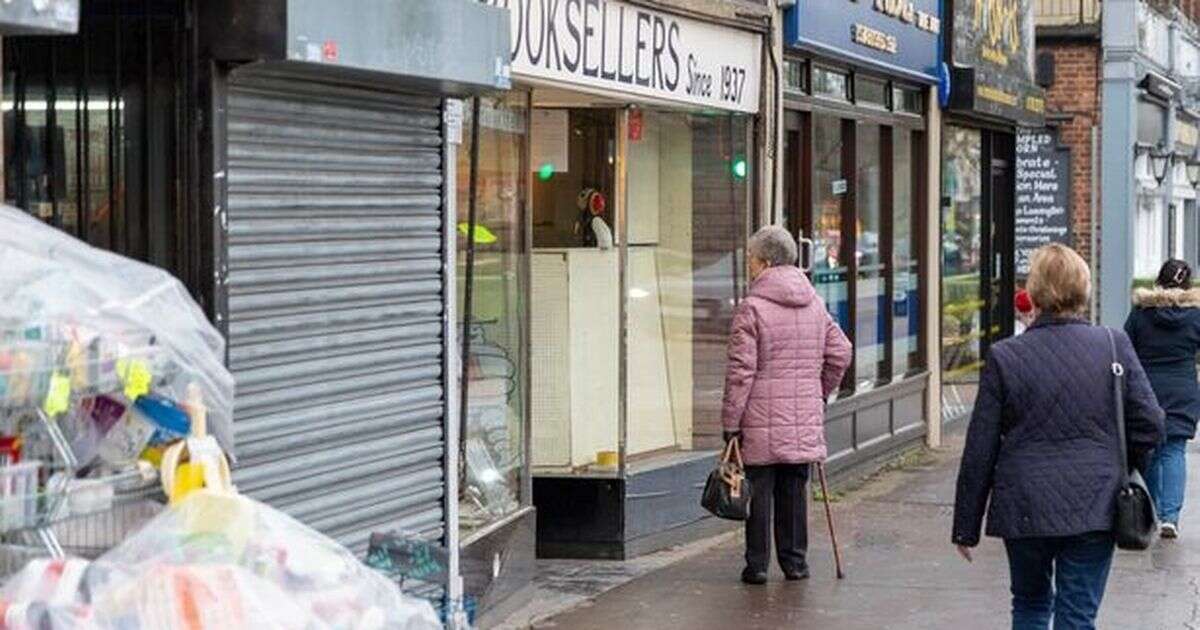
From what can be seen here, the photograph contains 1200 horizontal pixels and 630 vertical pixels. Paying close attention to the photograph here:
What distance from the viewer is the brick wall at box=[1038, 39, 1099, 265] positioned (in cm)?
2750

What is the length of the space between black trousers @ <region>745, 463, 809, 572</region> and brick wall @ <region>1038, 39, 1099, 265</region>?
1790 cm

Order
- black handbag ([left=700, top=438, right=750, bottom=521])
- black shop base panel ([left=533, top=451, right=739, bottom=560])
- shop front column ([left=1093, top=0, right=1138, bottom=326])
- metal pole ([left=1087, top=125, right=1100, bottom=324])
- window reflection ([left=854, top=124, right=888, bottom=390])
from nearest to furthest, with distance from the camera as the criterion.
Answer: black handbag ([left=700, top=438, right=750, bottom=521]), black shop base panel ([left=533, top=451, right=739, bottom=560]), window reflection ([left=854, top=124, right=888, bottom=390]), shop front column ([left=1093, top=0, right=1138, bottom=326]), metal pole ([left=1087, top=125, right=1100, bottom=324])

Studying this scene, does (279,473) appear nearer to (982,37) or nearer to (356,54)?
(356,54)

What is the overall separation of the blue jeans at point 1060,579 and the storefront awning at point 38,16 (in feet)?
12.0

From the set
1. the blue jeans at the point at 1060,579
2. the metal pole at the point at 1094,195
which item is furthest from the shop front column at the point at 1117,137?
the blue jeans at the point at 1060,579

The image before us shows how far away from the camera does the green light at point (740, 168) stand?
12109mm

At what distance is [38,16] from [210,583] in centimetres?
144

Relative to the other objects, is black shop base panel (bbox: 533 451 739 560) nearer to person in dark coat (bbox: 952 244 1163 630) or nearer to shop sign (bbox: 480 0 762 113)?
shop sign (bbox: 480 0 762 113)

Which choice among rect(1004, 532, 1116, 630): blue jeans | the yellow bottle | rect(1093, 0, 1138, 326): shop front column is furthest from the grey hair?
rect(1093, 0, 1138, 326): shop front column

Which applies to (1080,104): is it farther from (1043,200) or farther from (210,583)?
(210,583)

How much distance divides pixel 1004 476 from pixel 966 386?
11.9 metres

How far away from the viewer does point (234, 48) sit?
6.08 meters

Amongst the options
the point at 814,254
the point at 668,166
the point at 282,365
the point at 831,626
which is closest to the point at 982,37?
the point at 814,254

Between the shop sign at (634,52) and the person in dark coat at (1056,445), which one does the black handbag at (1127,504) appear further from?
the shop sign at (634,52)
